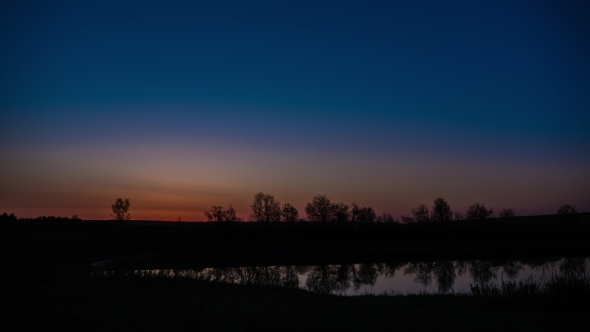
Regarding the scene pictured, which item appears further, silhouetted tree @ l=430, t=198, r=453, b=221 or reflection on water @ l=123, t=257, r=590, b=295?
silhouetted tree @ l=430, t=198, r=453, b=221

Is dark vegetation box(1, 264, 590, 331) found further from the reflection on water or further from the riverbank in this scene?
the riverbank

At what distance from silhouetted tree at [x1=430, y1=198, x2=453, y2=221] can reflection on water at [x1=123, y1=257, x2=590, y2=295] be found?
56573 mm

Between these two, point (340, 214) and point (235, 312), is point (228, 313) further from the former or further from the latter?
point (340, 214)

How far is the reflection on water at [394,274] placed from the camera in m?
23.2

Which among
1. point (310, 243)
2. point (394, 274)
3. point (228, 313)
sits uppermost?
point (228, 313)

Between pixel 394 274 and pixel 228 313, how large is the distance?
23215 millimetres

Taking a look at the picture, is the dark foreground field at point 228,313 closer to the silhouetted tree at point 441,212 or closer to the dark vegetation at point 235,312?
the dark vegetation at point 235,312

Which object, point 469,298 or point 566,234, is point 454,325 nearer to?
point 469,298

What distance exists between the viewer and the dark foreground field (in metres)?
8.02

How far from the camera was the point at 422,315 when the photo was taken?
11016mm

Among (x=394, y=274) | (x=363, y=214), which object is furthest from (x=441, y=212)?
(x=394, y=274)

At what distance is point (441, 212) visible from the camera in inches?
3676

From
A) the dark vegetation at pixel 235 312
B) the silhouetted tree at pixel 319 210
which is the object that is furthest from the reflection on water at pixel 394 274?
the silhouetted tree at pixel 319 210

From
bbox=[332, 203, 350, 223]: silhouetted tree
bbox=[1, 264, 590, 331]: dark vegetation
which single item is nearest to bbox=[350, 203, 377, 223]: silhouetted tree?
bbox=[332, 203, 350, 223]: silhouetted tree
